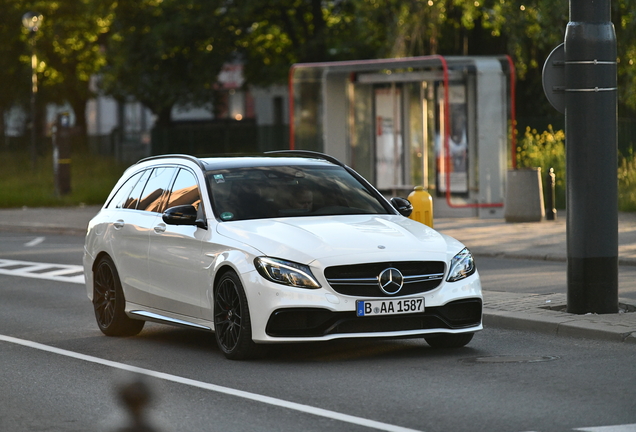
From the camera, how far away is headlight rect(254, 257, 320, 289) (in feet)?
26.9

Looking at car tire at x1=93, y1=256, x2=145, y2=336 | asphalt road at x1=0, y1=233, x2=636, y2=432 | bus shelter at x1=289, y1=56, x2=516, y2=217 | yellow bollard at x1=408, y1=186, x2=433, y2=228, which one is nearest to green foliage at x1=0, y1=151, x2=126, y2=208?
bus shelter at x1=289, y1=56, x2=516, y2=217

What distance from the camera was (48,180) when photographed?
3725 centimetres

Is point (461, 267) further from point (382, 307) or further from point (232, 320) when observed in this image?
point (232, 320)

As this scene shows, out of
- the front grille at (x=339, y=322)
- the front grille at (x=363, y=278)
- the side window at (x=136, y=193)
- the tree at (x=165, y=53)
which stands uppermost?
the tree at (x=165, y=53)

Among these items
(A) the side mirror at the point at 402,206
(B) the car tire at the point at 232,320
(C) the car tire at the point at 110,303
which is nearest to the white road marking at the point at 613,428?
(B) the car tire at the point at 232,320

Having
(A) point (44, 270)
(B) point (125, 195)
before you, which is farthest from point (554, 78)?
(A) point (44, 270)

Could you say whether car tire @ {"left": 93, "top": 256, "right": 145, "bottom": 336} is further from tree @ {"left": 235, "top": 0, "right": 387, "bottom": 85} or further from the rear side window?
tree @ {"left": 235, "top": 0, "right": 387, "bottom": 85}

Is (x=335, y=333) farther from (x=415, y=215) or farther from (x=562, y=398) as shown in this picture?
(x=415, y=215)

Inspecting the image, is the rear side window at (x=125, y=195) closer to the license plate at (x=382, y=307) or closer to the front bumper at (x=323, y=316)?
the front bumper at (x=323, y=316)

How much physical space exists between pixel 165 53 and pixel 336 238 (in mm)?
28442

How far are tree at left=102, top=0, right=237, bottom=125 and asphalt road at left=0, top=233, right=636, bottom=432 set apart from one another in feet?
83.8

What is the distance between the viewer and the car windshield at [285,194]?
9.23 meters

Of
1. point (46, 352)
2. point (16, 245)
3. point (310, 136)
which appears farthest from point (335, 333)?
point (310, 136)

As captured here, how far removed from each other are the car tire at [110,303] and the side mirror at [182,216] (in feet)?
4.62
